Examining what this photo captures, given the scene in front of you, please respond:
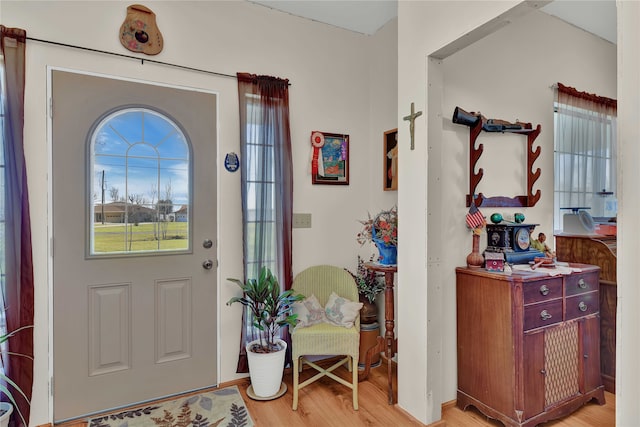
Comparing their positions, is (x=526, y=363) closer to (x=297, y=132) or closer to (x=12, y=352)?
(x=297, y=132)

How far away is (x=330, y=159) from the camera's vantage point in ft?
9.56

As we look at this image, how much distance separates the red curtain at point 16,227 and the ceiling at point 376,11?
154cm

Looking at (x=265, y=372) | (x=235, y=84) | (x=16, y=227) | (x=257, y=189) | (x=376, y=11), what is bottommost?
(x=265, y=372)

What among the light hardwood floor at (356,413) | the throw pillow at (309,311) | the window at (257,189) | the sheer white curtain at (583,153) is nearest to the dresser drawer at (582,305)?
the light hardwood floor at (356,413)

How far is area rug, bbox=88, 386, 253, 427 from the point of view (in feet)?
6.91

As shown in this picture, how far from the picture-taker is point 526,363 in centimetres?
196

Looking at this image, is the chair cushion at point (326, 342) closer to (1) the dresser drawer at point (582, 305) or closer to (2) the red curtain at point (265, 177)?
(2) the red curtain at point (265, 177)

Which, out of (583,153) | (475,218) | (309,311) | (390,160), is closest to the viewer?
(475,218)

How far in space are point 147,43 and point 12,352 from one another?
1.95 metres

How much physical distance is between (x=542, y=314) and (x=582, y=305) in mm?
402

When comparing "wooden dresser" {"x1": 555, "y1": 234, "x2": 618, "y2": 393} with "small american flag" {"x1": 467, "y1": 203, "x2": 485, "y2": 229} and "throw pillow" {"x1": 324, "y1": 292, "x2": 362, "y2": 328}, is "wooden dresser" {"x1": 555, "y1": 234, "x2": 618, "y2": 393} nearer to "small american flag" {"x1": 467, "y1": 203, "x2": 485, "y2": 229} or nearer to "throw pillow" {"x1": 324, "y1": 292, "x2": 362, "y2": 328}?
"small american flag" {"x1": 467, "y1": 203, "x2": 485, "y2": 229}

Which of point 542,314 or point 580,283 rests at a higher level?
point 580,283

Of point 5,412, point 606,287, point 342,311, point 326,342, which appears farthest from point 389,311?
point 5,412

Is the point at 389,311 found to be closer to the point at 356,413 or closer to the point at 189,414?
the point at 356,413
